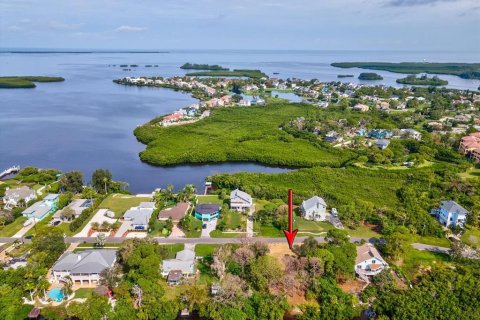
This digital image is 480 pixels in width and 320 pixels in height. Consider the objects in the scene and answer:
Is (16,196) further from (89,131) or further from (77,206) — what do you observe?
(89,131)

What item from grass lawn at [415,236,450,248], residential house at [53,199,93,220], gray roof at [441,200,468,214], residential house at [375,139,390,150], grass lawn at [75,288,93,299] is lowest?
grass lawn at [75,288,93,299]

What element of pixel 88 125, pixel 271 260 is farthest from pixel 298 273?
pixel 88 125

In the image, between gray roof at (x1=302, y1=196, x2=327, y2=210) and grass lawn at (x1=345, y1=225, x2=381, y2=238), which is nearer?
grass lawn at (x1=345, y1=225, x2=381, y2=238)

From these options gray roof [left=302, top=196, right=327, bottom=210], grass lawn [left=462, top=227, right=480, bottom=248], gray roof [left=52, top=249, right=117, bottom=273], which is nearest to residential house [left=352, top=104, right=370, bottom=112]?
grass lawn [left=462, top=227, right=480, bottom=248]

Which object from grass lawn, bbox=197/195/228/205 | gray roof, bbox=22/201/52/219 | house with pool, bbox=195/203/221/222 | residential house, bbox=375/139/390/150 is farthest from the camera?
residential house, bbox=375/139/390/150

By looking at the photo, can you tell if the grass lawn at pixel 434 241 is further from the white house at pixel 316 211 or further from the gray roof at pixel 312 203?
the gray roof at pixel 312 203

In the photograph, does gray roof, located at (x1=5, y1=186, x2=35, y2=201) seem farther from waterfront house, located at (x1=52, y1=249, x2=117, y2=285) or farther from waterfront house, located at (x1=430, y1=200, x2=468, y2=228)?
waterfront house, located at (x1=430, y1=200, x2=468, y2=228)

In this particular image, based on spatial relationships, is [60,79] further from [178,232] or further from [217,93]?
[178,232]
